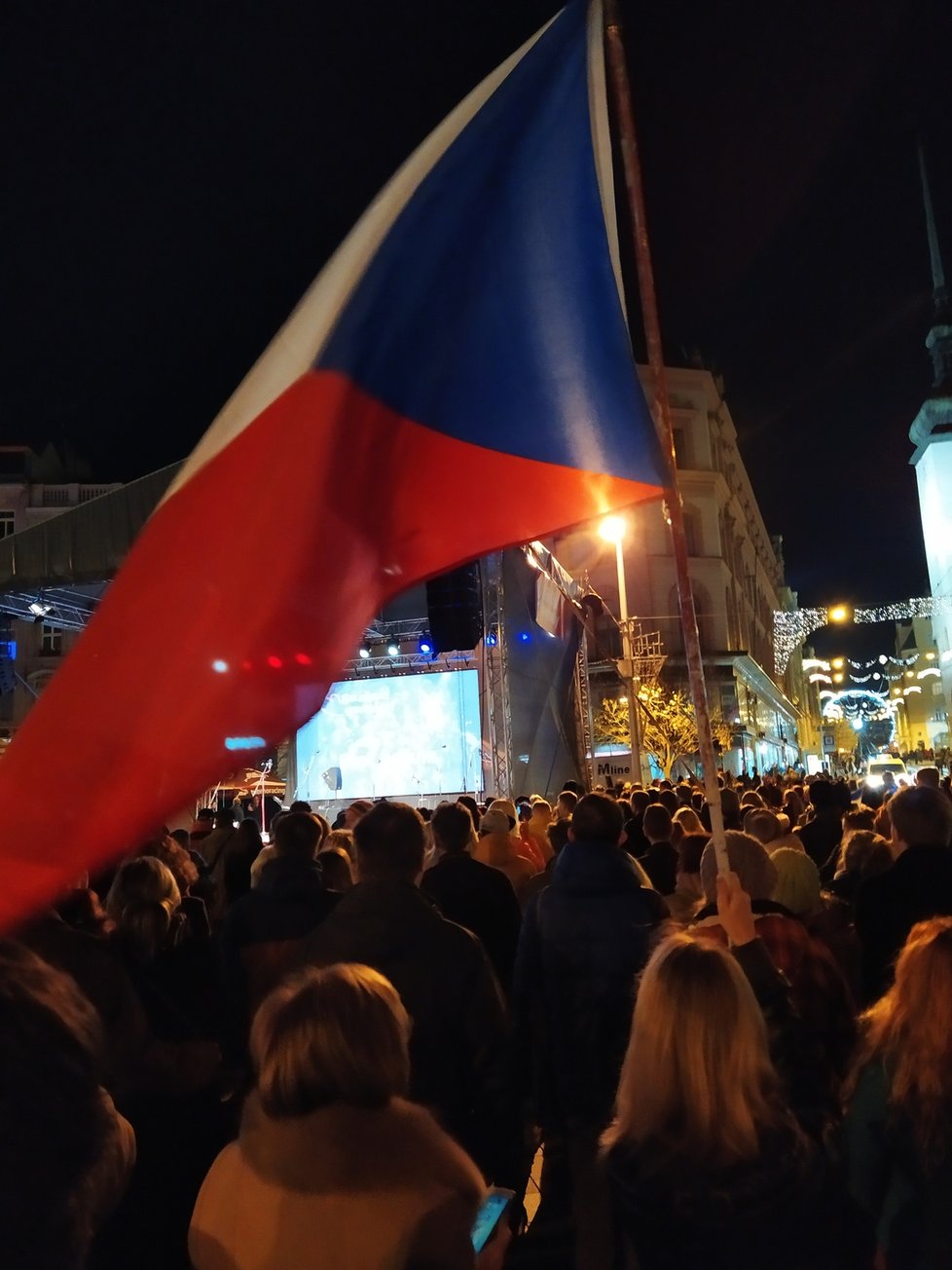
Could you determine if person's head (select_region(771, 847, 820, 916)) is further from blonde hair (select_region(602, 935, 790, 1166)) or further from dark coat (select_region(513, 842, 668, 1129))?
blonde hair (select_region(602, 935, 790, 1166))

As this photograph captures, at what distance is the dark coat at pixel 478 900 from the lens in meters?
4.92

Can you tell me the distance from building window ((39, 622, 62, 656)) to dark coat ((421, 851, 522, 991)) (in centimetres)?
4325

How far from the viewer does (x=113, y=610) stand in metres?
3.17

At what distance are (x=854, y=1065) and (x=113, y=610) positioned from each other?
247 centimetres

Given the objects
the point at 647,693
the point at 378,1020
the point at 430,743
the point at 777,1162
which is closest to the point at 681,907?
the point at 777,1162

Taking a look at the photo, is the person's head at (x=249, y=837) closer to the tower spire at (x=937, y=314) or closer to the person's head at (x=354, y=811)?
the person's head at (x=354, y=811)

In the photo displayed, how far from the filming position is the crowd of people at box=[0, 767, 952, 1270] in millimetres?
1786

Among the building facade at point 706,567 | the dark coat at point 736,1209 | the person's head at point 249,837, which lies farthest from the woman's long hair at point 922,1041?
the building facade at point 706,567

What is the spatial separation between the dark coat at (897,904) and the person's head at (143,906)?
9.19 ft

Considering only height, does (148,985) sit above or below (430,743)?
below

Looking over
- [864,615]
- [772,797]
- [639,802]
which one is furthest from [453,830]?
[864,615]

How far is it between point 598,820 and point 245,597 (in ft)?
5.97

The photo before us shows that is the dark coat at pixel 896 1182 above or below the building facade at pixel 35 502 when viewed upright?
below

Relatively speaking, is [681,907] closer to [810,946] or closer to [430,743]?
[810,946]
